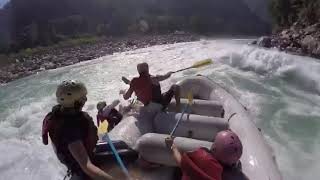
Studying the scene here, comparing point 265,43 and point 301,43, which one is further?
point 265,43

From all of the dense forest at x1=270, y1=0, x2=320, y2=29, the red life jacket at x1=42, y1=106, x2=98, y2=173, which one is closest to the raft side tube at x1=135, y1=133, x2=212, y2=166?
the red life jacket at x1=42, y1=106, x2=98, y2=173

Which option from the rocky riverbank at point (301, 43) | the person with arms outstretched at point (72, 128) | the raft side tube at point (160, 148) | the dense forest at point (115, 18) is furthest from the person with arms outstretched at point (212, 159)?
the dense forest at point (115, 18)

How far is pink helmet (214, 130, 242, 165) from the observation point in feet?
13.0

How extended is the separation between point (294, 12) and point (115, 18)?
43.8 metres

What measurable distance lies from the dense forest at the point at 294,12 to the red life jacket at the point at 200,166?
20.2 m

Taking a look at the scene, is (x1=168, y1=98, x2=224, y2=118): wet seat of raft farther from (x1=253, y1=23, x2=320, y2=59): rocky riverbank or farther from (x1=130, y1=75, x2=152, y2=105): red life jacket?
(x1=253, y1=23, x2=320, y2=59): rocky riverbank

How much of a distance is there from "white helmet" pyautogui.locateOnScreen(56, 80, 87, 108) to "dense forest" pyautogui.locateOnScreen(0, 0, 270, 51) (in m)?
52.0

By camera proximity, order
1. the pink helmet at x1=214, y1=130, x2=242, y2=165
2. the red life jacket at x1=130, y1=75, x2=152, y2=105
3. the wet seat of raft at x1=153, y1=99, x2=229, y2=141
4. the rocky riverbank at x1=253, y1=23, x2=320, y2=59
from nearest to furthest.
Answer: the pink helmet at x1=214, y1=130, x2=242, y2=165 → the wet seat of raft at x1=153, y1=99, x2=229, y2=141 → the red life jacket at x1=130, y1=75, x2=152, y2=105 → the rocky riverbank at x1=253, y1=23, x2=320, y2=59

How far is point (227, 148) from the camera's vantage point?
156 inches

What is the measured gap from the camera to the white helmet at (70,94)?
12.0 ft

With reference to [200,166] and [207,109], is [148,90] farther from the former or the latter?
[200,166]

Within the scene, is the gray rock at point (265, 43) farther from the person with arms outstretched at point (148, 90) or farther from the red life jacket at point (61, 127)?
the red life jacket at point (61, 127)

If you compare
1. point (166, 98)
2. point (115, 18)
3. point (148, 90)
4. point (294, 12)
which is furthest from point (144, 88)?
point (115, 18)

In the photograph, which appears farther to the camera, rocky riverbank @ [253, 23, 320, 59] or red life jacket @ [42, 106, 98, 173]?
rocky riverbank @ [253, 23, 320, 59]
